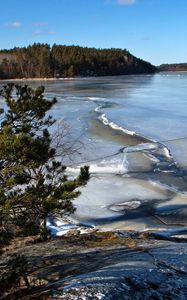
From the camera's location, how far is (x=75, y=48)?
173750 mm

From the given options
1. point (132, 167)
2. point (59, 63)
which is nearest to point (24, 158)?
point (132, 167)

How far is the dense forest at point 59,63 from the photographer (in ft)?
472

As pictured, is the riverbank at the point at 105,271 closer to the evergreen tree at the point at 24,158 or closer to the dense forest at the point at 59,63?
the evergreen tree at the point at 24,158

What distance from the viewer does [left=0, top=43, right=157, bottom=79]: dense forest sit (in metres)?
144

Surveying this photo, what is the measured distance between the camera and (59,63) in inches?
5876

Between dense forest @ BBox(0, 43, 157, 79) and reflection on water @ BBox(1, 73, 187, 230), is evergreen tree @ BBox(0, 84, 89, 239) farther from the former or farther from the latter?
dense forest @ BBox(0, 43, 157, 79)

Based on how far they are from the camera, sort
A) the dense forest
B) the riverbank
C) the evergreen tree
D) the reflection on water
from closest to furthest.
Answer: the riverbank
the evergreen tree
the reflection on water
the dense forest

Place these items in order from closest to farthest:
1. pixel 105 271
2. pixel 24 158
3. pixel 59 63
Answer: pixel 105 271 < pixel 24 158 < pixel 59 63

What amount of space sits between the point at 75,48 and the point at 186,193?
164491 mm

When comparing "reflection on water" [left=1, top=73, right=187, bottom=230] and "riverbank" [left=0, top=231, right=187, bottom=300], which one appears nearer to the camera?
"riverbank" [left=0, top=231, right=187, bottom=300]

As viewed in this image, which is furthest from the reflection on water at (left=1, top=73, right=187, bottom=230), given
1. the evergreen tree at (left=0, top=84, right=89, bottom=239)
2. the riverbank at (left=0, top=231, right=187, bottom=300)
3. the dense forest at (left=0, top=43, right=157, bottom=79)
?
the dense forest at (left=0, top=43, right=157, bottom=79)

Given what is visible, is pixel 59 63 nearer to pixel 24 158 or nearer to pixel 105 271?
pixel 24 158

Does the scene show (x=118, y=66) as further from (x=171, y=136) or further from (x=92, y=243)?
(x=92, y=243)

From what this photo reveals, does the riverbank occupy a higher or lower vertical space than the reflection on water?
higher
